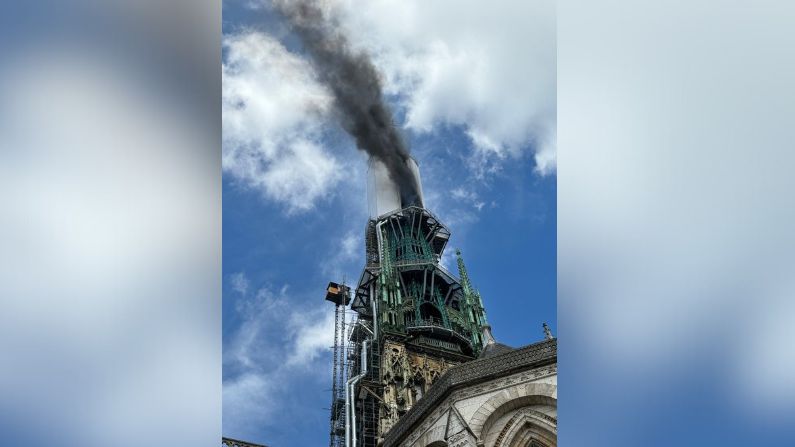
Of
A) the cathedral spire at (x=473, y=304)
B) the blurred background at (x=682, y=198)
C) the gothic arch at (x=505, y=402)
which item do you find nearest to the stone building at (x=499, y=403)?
the gothic arch at (x=505, y=402)

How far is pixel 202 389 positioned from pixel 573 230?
11.4 feet

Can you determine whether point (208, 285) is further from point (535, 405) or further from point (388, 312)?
point (388, 312)

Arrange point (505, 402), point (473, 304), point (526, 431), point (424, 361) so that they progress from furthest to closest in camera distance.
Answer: point (473, 304) → point (424, 361) → point (505, 402) → point (526, 431)

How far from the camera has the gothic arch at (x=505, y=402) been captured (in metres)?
18.0

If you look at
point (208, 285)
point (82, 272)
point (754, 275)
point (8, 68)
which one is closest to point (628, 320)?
point (754, 275)

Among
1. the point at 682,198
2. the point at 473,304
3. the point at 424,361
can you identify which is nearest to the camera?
the point at 682,198

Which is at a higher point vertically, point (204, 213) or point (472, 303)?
point (472, 303)

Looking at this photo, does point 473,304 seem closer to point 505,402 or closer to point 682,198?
point 505,402

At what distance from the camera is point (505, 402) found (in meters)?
18.5

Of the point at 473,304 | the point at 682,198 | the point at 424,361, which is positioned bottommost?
the point at 682,198

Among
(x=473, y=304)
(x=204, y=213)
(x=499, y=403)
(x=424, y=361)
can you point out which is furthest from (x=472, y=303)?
(x=204, y=213)

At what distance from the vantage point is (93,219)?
5.40 metres

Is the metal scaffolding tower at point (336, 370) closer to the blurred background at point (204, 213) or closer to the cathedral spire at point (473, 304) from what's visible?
the cathedral spire at point (473, 304)

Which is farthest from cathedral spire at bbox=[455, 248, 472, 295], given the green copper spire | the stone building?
the stone building
